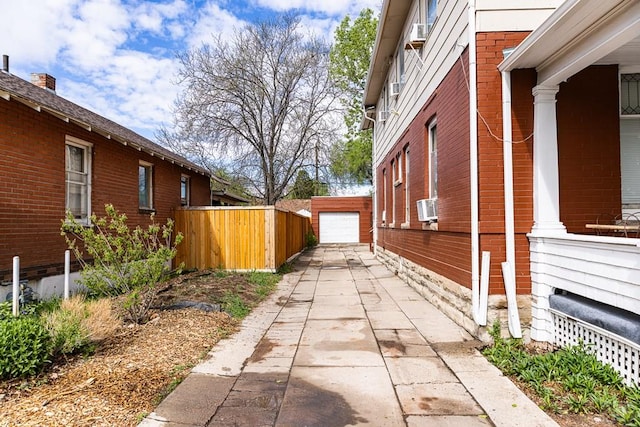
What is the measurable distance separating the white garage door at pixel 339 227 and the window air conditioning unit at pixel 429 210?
1824cm

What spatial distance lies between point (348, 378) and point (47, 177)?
632 cm

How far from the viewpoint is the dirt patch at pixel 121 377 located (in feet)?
10.2

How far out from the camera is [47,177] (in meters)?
7.20

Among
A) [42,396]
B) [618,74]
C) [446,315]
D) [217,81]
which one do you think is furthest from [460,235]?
[217,81]

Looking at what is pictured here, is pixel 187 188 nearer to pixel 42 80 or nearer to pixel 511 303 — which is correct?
pixel 42 80

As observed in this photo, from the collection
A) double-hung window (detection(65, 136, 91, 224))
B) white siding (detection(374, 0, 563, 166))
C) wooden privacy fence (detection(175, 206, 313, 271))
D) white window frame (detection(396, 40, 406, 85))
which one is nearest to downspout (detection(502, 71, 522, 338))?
white siding (detection(374, 0, 563, 166))

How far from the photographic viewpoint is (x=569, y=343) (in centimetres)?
435

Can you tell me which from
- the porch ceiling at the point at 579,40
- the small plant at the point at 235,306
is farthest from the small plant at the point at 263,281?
the porch ceiling at the point at 579,40

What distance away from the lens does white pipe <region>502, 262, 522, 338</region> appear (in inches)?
190

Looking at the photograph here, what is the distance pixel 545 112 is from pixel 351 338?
11.9ft

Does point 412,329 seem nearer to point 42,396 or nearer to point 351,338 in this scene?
point 351,338

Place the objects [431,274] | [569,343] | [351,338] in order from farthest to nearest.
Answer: [431,274] < [351,338] < [569,343]

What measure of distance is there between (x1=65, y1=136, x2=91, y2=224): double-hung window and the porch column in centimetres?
788

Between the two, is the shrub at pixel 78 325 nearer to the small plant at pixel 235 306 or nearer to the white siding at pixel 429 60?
the small plant at pixel 235 306
